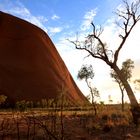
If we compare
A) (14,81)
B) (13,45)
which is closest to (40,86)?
(14,81)

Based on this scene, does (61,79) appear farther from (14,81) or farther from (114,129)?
(114,129)

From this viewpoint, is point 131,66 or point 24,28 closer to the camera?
point 131,66

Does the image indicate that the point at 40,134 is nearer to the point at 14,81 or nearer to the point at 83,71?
the point at 14,81

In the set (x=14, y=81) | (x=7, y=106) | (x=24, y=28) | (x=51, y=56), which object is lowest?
(x=7, y=106)

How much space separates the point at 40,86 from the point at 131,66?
15.5 m

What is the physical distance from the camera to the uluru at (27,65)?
200 feet

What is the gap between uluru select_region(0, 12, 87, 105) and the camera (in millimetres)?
60938

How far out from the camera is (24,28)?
75125 millimetres

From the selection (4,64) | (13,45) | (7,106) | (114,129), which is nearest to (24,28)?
(13,45)

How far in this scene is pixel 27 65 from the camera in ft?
217

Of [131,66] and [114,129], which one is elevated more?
[131,66]

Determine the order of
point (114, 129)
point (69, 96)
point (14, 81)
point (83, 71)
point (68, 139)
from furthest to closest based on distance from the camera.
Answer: point (83, 71), point (69, 96), point (14, 81), point (114, 129), point (68, 139)

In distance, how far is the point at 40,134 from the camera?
54.2ft

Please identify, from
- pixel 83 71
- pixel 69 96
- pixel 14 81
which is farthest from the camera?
pixel 83 71
